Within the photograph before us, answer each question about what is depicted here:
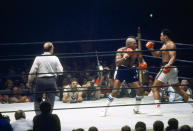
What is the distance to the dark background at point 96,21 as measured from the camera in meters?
10.1

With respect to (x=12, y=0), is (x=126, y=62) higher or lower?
lower

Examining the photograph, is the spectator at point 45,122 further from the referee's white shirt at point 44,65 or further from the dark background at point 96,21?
the dark background at point 96,21

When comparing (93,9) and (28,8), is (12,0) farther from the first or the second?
(93,9)

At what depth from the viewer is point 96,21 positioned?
10.4 m

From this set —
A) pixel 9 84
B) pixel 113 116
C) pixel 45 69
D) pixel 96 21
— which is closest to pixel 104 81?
pixel 9 84

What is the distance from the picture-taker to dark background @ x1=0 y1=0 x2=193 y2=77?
10.1 meters

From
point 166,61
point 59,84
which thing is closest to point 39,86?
point 166,61

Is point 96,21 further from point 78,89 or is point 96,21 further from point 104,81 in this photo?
point 78,89

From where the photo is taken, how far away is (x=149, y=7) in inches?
404

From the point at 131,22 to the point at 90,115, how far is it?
17.1 feet

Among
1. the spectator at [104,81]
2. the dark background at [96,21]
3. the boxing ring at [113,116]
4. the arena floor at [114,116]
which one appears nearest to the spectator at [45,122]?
the boxing ring at [113,116]

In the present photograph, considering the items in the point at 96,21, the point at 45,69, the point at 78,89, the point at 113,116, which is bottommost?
the point at 113,116

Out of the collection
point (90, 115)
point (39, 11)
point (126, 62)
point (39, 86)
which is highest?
point (39, 11)

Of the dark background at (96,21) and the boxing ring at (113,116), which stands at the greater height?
the dark background at (96,21)
